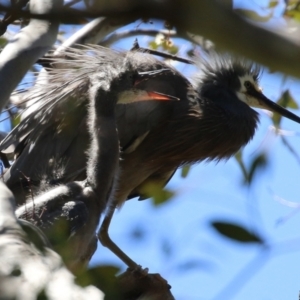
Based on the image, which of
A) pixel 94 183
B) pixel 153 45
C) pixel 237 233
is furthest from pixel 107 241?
pixel 237 233

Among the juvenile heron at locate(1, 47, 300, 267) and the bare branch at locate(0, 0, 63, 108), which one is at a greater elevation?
the bare branch at locate(0, 0, 63, 108)

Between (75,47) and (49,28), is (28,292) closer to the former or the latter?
(49,28)

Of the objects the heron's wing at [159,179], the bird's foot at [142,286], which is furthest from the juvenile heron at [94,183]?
the heron's wing at [159,179]

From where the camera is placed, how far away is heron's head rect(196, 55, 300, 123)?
4.74 meters

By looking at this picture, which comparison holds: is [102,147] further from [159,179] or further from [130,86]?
[159,179]

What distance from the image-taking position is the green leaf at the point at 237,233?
48.4 inches

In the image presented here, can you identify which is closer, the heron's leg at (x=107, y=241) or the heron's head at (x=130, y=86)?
the heron's head at (x=130, y=86)

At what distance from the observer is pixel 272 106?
4766 mm

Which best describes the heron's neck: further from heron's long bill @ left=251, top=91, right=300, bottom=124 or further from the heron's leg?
heron's long bill @ left=251, top=91, right=300, bottom=124

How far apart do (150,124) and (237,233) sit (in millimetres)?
3089

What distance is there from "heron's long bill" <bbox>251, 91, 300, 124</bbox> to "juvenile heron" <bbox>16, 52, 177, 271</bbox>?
139 cm

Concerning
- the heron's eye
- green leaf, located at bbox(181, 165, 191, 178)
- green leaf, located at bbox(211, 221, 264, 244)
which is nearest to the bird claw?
green leaf, located at bbox(181, 165, 191, 178)

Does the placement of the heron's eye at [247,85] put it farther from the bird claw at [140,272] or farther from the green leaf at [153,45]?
the bird claw at [140,272]

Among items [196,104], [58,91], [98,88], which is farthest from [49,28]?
[196,104]
